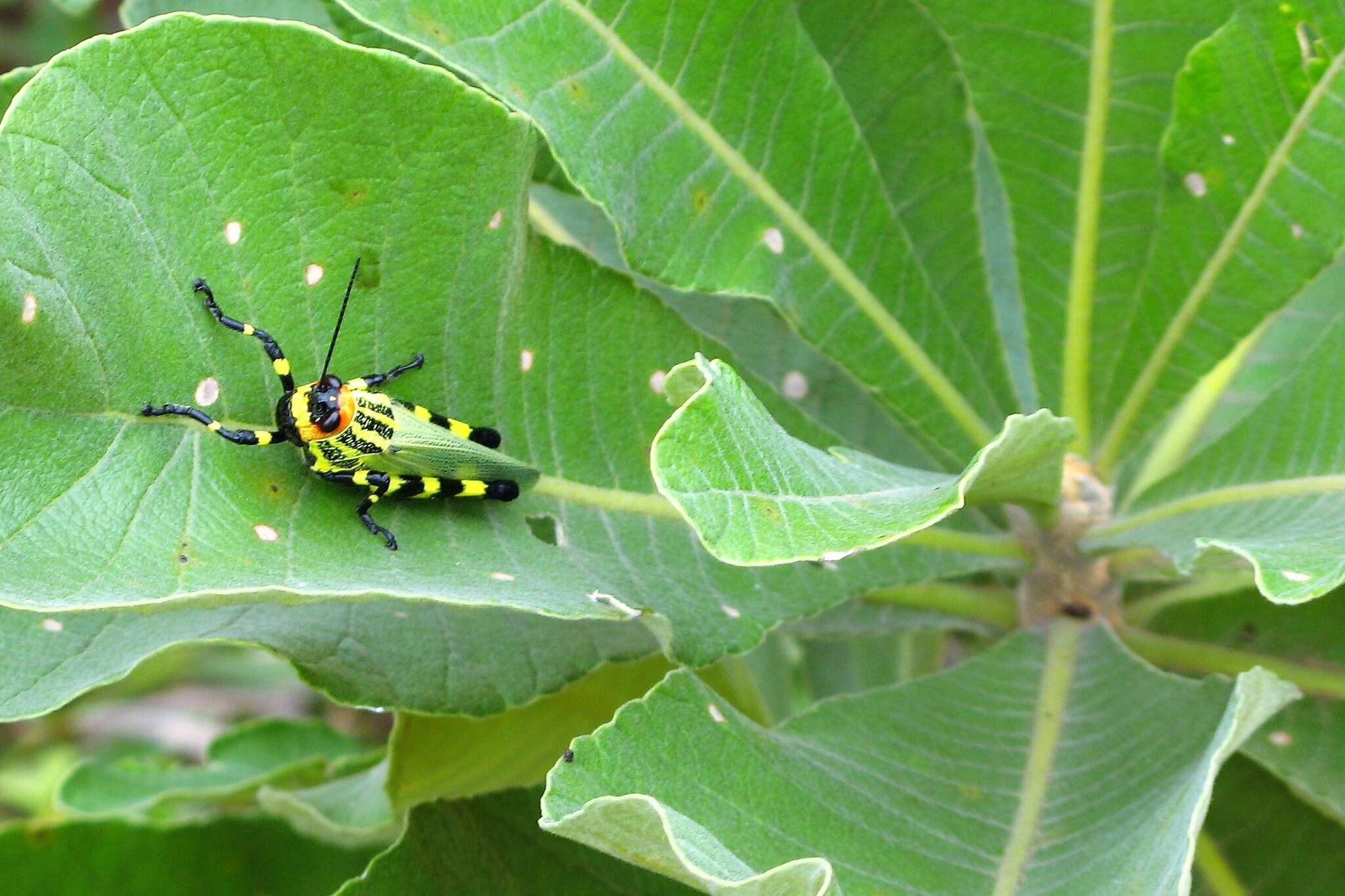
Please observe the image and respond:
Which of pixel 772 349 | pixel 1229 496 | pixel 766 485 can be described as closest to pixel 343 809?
pixel 772 349

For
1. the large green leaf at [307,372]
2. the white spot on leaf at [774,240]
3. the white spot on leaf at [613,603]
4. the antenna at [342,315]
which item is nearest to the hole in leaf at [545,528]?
the large green leaf at [307,372]

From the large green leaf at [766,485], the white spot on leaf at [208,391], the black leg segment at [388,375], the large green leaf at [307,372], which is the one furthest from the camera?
the black leg segment at [388,375]

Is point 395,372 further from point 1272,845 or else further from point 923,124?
point 1272,845

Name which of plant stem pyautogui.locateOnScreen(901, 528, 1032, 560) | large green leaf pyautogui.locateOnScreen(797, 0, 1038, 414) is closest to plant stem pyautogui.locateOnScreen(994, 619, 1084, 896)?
plant stem pyautogui.locateOnScreen(901, 528, 1032, 560)

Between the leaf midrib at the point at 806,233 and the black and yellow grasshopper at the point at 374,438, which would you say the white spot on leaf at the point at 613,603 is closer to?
the black and yellow grasshopper at the point at 374,438

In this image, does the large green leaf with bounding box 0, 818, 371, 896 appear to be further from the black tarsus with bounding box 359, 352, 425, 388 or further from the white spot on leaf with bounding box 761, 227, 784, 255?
the white spot on leaf with bounding box 761, 227, 784, 255

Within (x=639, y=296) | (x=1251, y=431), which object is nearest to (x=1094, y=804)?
(x=1251, y=431)

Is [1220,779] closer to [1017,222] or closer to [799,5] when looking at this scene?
[1017,222]
